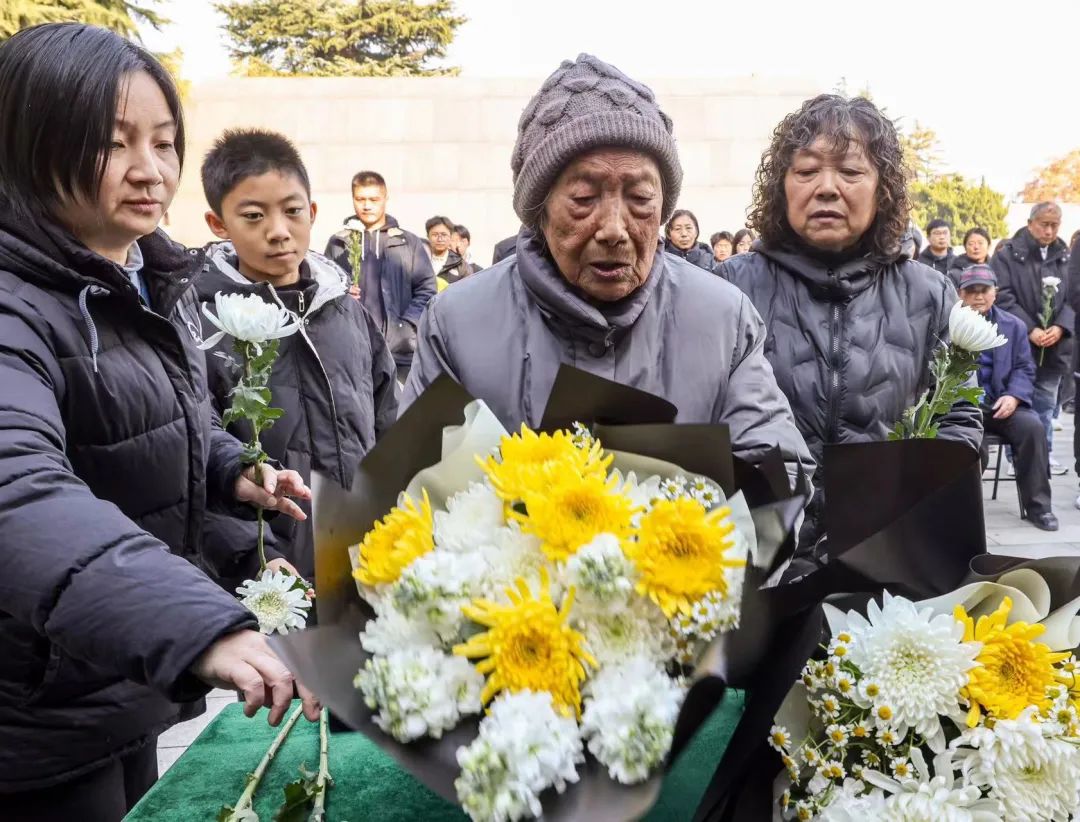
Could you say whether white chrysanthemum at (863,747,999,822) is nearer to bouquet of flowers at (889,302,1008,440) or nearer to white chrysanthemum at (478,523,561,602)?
white chrysanthemum at (478,523,561,602)

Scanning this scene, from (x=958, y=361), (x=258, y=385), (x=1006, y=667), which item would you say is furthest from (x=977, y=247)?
(x=1006, y=667)

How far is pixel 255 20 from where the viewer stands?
28.7 meters

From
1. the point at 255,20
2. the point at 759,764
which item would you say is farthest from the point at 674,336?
the point at 255,20

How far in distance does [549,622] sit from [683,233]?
846 centimetres

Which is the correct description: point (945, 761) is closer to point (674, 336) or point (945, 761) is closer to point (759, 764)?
point (759, 764)

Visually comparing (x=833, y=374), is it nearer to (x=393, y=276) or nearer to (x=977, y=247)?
(x=393, y=276)

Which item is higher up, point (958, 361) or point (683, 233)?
point (683, 233)

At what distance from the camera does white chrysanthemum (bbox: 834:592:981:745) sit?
0.93 metres

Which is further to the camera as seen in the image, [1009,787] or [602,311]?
[602,311]

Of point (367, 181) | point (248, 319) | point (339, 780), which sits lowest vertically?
point (339, 780)

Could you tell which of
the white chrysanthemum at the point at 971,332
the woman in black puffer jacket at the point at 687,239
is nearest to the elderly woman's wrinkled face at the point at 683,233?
the woman in black puffer jacket at the point at 687,239

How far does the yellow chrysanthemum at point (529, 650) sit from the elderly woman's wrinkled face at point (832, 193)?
199 cm

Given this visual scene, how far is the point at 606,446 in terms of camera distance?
107 centimetres

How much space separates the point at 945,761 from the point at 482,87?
54.2ft
